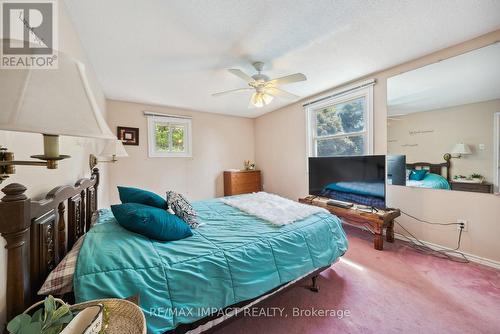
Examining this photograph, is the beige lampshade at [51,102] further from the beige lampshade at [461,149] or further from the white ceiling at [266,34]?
the beige lampshade at [461,149]

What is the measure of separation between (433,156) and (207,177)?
401 centimetres

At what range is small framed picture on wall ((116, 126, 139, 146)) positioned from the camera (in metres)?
3.75

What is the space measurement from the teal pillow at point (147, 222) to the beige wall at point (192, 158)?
9.59 ft

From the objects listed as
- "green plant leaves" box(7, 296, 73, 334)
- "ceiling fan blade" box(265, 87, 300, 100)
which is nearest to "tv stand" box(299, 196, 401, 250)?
"ceiling fan blade" box(265, 87, 300, 100)

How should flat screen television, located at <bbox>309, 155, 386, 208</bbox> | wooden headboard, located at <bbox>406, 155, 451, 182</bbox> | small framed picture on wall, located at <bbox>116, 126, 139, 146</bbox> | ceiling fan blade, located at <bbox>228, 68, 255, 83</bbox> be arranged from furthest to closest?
small framed picture on wall, located at <bbox>116, 126, 139, 146</bbox> < flat screen television, located at <bbox>309, 155, 386, 208</bbox> < wooden headboard, located at <bbox>406, 155, 451, 182</bbox> < ceiling fan blade, located at <bbox>228, 68, 255, 83</bbox>

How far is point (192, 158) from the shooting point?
4.50 meters

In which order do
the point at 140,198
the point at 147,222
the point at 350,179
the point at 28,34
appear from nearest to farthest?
1. the point at 28,34
2. the point at 147,222
3. the point at 140,198
4. the point at 350,179

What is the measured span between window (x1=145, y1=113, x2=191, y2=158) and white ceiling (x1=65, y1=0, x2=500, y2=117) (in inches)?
53.0

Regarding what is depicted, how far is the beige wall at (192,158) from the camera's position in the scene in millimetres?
3801

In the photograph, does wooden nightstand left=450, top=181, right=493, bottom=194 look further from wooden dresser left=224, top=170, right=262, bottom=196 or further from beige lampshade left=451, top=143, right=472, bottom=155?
wooden dresser left=224, top=170, right=262, bottom=196

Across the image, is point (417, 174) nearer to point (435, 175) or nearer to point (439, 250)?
point (435, 175)

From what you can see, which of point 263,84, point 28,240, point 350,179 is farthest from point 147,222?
point 350,179

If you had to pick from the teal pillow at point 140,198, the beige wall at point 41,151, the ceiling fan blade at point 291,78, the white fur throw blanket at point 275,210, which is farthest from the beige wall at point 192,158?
the ceiling fan blade at point 291,78

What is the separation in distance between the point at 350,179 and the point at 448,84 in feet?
5.09
